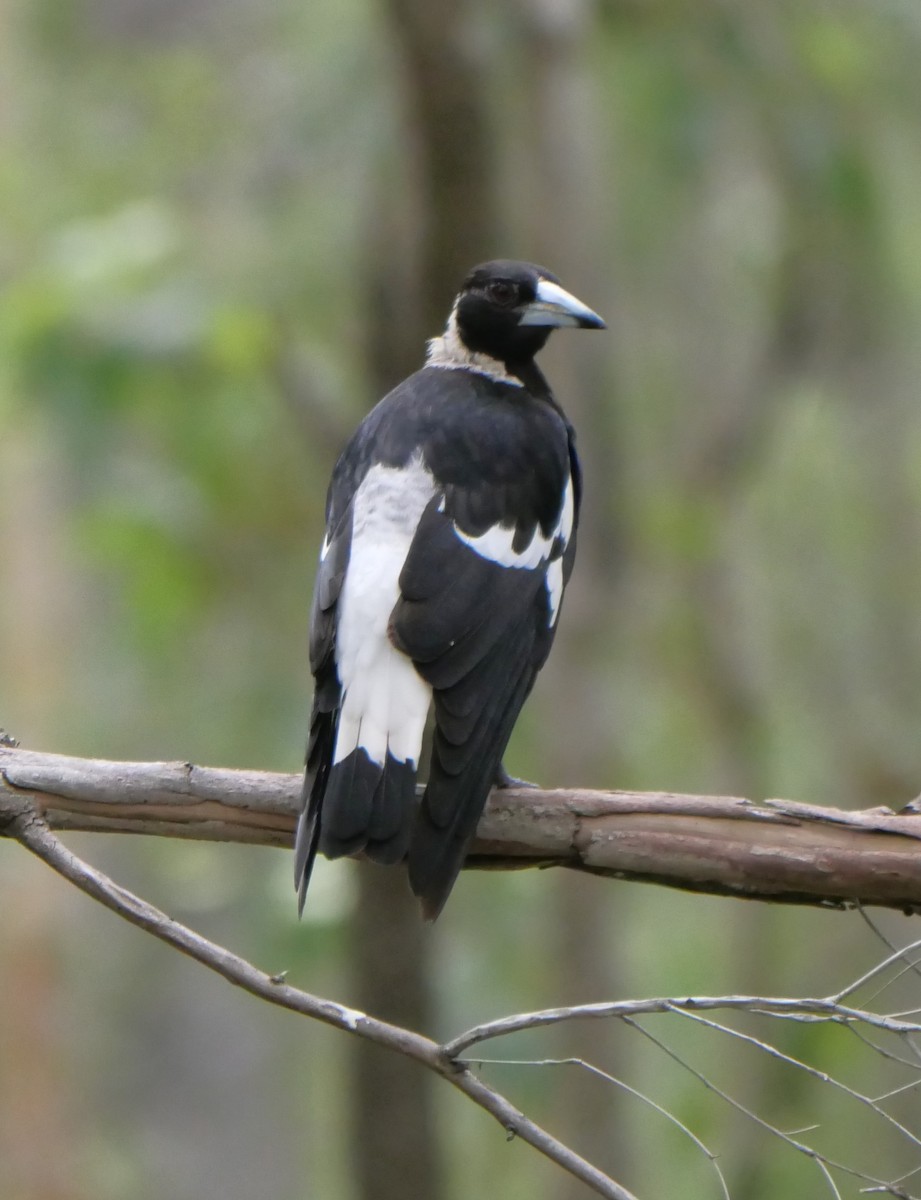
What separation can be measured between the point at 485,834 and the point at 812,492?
235 inches

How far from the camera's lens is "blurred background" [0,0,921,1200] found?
458cm

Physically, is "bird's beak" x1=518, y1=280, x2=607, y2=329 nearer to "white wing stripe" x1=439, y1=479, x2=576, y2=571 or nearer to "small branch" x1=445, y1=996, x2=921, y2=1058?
"white wing stripe" x1=439, y1=479, x2=576, y2=571

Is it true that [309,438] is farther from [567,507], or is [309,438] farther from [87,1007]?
[87,1007]

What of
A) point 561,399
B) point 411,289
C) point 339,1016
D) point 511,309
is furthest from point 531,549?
point 561,399

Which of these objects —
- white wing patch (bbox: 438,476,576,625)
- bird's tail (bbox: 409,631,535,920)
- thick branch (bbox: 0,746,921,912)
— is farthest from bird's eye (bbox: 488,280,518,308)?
thick branch (bbox: 0,746,921,912)

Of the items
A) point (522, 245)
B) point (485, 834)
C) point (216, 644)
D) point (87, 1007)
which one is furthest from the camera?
point (87, 1007)

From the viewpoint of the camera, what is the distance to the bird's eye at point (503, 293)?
351 centimetres

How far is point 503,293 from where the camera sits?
139 inches

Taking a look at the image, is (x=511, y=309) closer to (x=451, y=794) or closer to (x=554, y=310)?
(x=554, y=310)

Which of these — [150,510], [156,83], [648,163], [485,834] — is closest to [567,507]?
[485,834]

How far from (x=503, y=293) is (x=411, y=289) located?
2.75 feet

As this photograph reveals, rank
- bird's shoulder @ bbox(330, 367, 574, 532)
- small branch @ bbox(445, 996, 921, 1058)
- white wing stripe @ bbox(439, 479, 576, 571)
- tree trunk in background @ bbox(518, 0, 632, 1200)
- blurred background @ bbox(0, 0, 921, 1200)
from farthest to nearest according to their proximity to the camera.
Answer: tree trunk in background @ bbox(518, 0, 632, 1200), blurred background @ bbox(0, 0, 921, 1200), bird's shoulder @ bbox(330, 367, 574, 532), white wing stripe @ bbox(439, 479, 576, 571), small branch @ bbox(445, 996, 921, 1058)

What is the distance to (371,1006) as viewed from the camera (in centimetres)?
483

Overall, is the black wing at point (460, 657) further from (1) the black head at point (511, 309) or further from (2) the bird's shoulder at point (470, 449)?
(1) the black head at point (511, 309)
